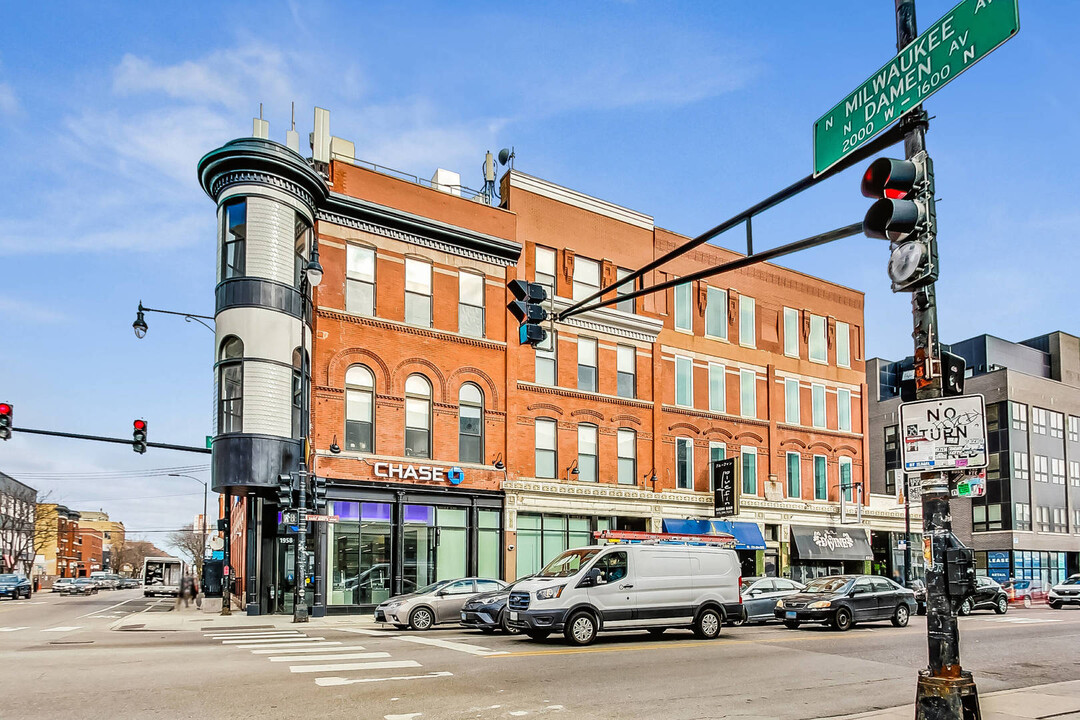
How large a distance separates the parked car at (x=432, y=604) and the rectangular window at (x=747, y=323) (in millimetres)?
20187

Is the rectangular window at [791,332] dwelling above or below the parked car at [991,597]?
above

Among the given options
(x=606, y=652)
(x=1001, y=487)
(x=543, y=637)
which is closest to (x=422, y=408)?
(x=543, y=637)

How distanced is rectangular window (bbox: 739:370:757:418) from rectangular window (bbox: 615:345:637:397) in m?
6.20

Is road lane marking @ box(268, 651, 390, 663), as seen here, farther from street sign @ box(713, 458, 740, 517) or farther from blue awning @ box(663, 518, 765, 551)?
street sign @ box(713, 458, 740, 517)

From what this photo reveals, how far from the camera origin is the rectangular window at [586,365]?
35.5m

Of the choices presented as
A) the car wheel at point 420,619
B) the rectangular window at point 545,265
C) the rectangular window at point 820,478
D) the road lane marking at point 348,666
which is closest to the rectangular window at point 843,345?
the rectangular window at point 820,478

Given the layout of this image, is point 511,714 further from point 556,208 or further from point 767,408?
point 767,408

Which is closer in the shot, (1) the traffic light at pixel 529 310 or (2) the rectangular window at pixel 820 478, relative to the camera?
(1) the traffic light at pixel 529 310

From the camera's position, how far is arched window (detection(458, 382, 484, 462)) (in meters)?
32.1

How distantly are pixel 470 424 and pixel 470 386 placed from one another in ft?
4.48

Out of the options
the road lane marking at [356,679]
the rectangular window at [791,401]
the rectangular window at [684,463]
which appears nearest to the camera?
the road lane marking at [356,679]

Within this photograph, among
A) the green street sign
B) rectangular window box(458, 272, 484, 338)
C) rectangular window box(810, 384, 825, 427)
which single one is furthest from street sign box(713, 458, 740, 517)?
the green street sign

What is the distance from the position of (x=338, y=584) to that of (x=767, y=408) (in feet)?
69.5

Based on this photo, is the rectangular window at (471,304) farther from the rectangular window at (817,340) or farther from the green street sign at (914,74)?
the green street sign at (914,74)
